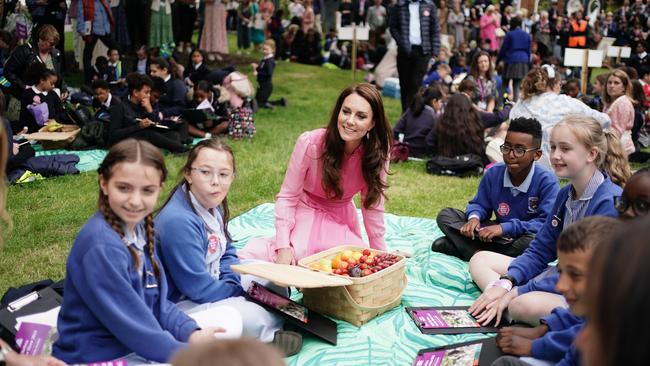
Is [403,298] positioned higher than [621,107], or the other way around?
[621,107]

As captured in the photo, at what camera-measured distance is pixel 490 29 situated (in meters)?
17.5

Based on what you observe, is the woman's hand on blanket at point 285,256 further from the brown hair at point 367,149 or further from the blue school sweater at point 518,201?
the blue school sweater at point 518,201

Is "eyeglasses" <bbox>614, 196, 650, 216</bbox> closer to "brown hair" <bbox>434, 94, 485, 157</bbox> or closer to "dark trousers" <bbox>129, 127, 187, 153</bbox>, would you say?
"brown hair" <bbox>434, 94, 485, 157</bbox>

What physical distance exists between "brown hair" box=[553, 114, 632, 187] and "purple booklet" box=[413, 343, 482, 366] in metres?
1.27

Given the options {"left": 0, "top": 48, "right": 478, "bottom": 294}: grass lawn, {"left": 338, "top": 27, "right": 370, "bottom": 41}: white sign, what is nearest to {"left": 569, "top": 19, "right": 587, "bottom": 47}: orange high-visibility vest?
{"left": 338, "top": 27, "right": 370, "bottom": 41}: white sign

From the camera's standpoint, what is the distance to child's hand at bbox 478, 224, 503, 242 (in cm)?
442

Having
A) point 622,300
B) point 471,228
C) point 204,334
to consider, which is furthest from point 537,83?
point 622,300

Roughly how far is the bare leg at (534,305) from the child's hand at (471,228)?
960 mm

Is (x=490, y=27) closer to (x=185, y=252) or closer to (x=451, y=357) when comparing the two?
(x=451, y=357)

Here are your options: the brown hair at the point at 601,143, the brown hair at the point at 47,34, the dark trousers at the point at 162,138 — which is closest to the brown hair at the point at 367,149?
the brown hair at the point at 601,143

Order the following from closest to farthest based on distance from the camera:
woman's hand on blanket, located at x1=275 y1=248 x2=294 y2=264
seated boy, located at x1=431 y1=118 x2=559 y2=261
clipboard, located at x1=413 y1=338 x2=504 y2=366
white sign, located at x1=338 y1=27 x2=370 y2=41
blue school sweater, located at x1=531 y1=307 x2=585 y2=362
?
blue school sweater, located at x1=531 y1=307 x2=585 y2=362
clipboard, located at x1=413 y1=338 x2=504 y2=366
woman's hand on blanket, located at x1=275 y1=248 x2=294 y2=264
seated boy, located at x1=431 y1=118 x2=559 y2=261
white sign, located at x1=338 y1=27 x2=370 y2=41

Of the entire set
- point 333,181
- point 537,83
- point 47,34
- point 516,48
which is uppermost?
point 47,34

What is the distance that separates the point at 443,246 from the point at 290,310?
1.68m

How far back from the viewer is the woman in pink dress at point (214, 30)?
1445 centimetres
